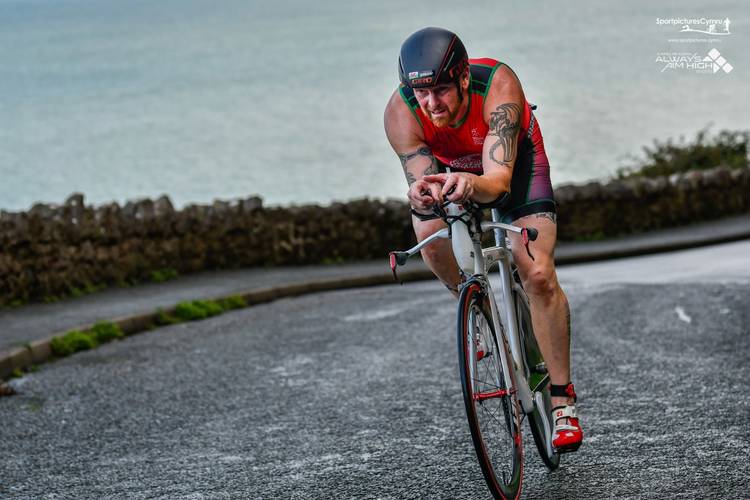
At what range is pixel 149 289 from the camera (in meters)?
15.1

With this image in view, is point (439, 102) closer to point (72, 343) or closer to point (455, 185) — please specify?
point (455, 185)

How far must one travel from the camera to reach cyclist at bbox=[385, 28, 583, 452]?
4.42 meters

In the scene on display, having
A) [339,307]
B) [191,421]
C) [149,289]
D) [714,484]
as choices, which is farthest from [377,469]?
[149,289]

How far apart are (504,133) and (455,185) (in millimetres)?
536

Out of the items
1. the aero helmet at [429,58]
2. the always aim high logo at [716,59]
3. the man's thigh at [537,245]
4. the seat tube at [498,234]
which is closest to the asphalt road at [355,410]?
the man's thigh at [537,245]

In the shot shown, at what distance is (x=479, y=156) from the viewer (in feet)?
16.7

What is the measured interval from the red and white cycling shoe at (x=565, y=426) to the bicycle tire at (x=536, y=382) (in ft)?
0.22

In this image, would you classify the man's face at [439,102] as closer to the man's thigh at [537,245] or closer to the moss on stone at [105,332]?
the man's thigh at [537,245]

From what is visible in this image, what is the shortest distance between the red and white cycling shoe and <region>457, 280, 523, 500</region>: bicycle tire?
347mm

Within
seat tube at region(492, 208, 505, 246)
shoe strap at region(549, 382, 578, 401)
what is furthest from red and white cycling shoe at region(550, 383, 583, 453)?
seat tube at region(492, 208, 505, 246)

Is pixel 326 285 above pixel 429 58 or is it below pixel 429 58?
below

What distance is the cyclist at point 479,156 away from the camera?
4.42m

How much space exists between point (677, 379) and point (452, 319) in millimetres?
4128

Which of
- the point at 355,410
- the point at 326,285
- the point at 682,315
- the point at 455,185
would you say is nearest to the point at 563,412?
the point at 455,185
